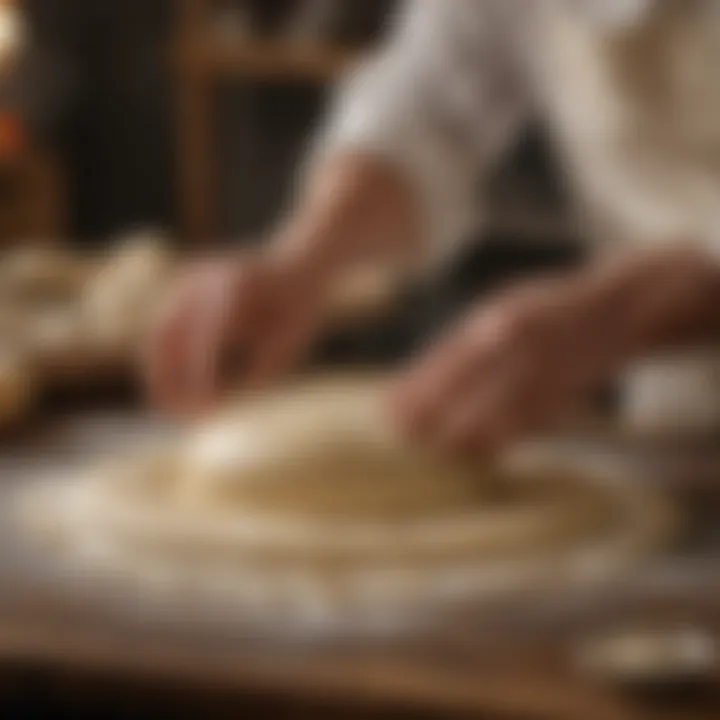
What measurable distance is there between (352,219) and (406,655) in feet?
1.21

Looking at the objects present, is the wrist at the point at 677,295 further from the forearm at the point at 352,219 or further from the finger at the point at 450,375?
the forearm at the point at 352,219

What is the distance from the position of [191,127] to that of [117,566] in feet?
5.13

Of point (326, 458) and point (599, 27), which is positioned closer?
point (326, 458)

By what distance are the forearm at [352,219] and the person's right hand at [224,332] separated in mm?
29

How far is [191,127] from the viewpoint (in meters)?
2.15

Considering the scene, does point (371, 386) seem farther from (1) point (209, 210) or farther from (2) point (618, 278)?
(1) point (209, 210)

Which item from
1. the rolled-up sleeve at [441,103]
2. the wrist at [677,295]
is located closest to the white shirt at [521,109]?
the rolled-up sleeve at [441,103]

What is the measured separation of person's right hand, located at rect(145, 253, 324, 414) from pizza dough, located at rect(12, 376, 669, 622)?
3 cm

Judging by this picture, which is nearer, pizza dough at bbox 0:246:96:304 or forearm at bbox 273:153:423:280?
forearm at bbox 273:153:423:280

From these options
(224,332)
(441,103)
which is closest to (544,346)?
(224,332)

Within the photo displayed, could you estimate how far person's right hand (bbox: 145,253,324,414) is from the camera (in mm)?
776

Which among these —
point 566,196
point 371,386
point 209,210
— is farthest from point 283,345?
point 209,210

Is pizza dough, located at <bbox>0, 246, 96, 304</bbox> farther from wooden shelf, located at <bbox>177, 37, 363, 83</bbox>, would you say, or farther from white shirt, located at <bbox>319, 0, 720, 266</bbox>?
wooden shelf, located at <bbox>177, 37, 363, 83</bbox>

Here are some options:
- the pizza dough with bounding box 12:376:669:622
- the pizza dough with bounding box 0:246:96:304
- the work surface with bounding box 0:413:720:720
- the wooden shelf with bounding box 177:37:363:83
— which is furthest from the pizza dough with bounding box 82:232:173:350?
the wooden shelf with bounding box 177:37:363:83
